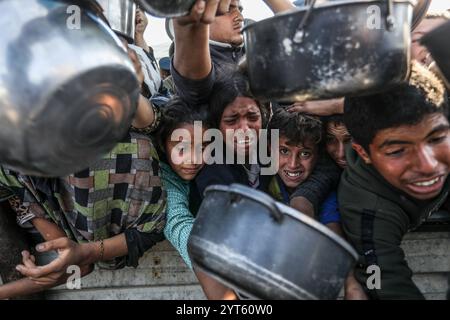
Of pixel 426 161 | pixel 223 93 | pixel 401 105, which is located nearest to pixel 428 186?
pixel 426 161

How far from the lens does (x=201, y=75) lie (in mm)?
2162

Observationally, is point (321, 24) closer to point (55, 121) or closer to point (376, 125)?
point (376, 125)

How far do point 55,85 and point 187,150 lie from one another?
1.15 m

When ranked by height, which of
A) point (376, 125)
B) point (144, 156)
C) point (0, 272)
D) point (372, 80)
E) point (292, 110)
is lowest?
point (0, 272)

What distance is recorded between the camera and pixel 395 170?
1982mm

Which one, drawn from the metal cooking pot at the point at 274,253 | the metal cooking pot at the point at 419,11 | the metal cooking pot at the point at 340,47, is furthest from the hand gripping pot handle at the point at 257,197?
the metal cooking pot at the point at 419,11

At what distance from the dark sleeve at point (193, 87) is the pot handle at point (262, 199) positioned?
0.78 m

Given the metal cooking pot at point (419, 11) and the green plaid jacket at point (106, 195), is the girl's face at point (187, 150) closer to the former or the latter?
the green plaid jacket at point (106, 195)

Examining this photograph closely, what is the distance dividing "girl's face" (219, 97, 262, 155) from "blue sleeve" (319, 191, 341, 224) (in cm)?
46

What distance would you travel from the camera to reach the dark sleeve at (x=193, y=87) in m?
2.19

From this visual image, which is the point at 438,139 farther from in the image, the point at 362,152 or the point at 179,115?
the point at 179,115

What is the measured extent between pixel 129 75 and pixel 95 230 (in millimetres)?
1126

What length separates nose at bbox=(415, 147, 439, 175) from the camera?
6.23 feet

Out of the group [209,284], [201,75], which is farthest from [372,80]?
[209,284]
